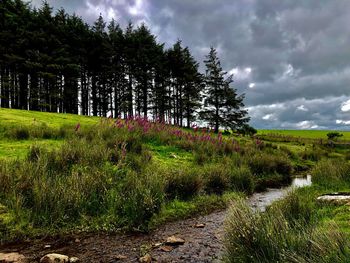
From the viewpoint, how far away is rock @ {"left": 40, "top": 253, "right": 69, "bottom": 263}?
4.71m

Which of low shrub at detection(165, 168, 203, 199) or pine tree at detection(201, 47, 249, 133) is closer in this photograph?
low shrub at detection(165, 168, 203, 199)

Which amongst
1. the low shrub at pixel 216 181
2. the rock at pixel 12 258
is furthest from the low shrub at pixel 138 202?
the low shrub at pixel 216 181

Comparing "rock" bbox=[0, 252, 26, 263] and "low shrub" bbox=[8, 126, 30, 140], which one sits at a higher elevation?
"low shrub" bbox=[8, 126, 30, 140]

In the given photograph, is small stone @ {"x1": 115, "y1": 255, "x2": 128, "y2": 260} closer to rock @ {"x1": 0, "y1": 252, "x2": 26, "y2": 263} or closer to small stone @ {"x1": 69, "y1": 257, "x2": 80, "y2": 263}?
small stone @ {"x1": 69, "y1": 257, "x2": 80, "y2": 263}

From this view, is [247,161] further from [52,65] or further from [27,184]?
[52,65]

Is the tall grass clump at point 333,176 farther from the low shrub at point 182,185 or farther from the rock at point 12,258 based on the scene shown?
the rock at point 12,258

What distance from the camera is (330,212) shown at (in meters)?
6.38

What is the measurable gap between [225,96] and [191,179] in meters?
36.8

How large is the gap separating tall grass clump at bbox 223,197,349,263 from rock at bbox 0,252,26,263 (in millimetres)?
3542

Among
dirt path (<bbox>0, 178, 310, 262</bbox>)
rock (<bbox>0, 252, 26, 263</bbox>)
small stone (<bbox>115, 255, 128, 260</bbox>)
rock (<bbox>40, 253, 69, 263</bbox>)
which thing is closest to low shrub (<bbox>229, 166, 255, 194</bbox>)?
dirt path (<bbox>0, 178, 310, 262</bbox>)

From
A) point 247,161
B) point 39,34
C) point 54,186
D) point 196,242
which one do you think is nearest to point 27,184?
point 54,186

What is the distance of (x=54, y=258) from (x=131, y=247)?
1436 mm

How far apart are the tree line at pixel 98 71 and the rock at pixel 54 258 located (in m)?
40.3

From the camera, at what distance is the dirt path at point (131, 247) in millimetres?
5026
